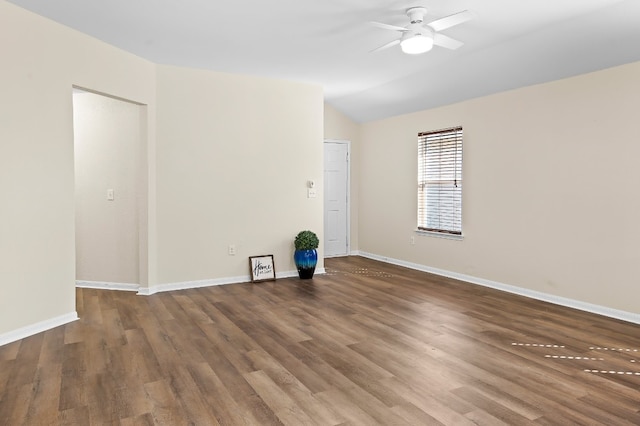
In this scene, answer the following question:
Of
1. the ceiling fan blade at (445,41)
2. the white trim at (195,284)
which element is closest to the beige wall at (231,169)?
the white trim at (195,284)

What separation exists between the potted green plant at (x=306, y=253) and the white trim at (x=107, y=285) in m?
2.03

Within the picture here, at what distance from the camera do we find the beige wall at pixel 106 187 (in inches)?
200

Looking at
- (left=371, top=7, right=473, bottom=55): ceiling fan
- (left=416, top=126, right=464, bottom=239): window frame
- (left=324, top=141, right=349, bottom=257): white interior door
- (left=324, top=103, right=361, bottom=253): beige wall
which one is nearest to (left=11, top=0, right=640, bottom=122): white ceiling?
(left=371, top=7, right=473, bottom=55): ceiling fan

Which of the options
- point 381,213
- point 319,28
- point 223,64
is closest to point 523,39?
point 319,28

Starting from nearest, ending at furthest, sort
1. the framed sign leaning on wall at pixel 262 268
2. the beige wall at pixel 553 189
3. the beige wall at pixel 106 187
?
the beige wall at pixel 553 189
the beige wall at pixel 106 187
the framed sign leaning on wall at pixel 262 268

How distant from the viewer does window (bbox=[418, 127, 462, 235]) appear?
5945 millimetres

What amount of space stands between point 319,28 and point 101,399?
338 cm

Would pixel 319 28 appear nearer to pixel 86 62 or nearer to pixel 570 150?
pixel 86 62

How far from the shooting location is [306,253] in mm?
5758

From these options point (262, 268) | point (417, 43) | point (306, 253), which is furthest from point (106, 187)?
point (417, 43)

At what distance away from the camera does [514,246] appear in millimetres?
5160

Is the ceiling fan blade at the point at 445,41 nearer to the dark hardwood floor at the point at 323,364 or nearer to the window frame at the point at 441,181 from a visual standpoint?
the window frame at the point at 441,181

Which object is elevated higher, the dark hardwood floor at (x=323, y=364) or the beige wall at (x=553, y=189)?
the beige wall at (x=553, y=189)

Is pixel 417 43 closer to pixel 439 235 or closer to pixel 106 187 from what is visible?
pixel 439 235
